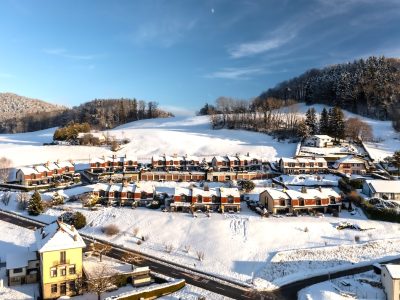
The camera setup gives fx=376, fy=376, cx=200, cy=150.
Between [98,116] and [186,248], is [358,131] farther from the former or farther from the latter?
[98,116]

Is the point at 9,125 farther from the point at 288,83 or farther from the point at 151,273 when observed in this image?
the point at 151,273

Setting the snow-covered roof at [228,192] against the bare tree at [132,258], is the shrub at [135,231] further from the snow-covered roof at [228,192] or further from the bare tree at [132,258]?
the snow-covered roof at [228,192]

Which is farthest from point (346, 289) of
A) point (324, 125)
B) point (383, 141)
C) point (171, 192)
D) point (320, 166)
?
point (383, 141)

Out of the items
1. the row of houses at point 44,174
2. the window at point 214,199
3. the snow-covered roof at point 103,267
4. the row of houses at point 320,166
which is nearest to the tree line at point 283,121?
the row of houses at point 320,166

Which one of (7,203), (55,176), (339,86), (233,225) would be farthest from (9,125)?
(233,225)

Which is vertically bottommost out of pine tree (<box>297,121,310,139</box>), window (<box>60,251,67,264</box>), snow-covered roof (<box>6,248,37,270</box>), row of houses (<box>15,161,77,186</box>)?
snow-covered roof (<box>6,248,37,270</box>)

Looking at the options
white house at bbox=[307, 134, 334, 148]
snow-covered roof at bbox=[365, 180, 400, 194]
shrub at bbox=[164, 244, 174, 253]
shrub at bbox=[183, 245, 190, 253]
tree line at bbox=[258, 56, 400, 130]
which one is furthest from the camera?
tree line at bbox=[258, 56, 400, 130]

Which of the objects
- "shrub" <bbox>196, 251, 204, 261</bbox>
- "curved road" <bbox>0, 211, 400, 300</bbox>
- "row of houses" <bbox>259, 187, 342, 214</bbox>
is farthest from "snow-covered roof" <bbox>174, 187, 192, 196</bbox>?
"curved road" <bbox>0, 211, 400, 300</bbox>

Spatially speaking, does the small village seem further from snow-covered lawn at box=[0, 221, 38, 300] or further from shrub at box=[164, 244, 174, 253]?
shrub at box=[164, 244, 174, 253]
